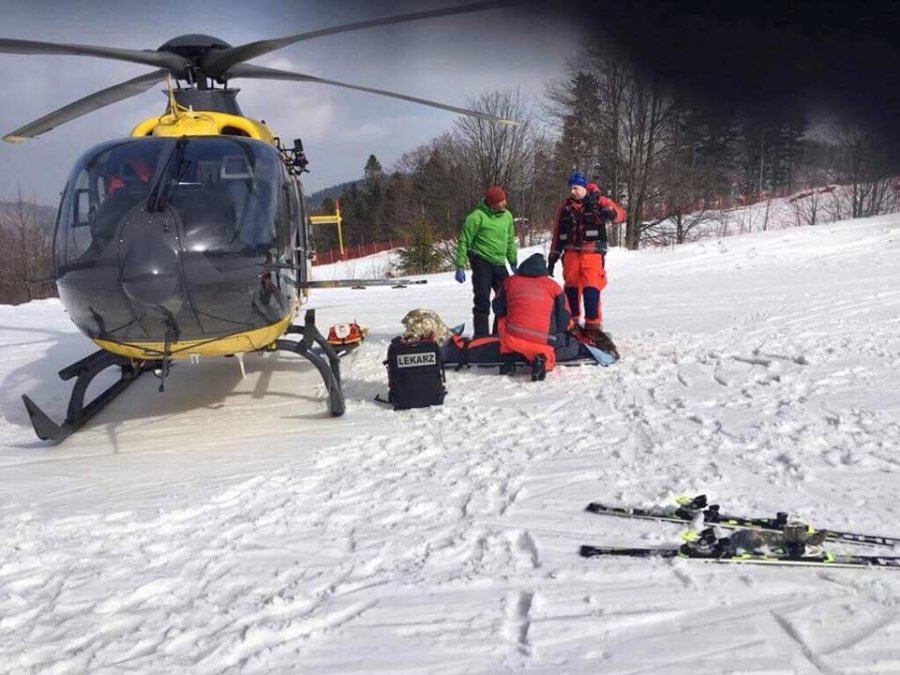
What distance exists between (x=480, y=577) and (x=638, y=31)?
133 inches

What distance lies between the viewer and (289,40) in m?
5.05

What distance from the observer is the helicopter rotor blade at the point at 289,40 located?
386 cm

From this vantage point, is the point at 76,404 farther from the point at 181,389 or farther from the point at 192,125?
the point at 192,125

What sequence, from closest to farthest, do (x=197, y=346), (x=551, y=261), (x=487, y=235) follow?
(x=197, y=346), (x=551, y=261), (x=487, y=235)

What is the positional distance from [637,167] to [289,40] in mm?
24097

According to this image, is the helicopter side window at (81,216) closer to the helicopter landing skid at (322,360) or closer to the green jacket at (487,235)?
the helicopter landing skid at (322,360)

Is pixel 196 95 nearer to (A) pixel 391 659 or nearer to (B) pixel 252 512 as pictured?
(B) pixel 252 512


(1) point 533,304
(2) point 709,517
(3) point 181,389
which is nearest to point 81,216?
(3) point 181,389

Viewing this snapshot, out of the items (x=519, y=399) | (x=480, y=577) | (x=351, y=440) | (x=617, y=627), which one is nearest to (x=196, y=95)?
(x=351, y=440)

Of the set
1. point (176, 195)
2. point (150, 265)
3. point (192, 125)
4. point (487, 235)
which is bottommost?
point (150, 265)

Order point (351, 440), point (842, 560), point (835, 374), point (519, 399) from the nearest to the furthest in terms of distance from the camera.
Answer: point (842, 560) → point (351, 440) → point (835, 374) → point (519, 399)

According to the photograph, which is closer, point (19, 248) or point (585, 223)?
point (585, 223)

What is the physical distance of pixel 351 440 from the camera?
4383 mm

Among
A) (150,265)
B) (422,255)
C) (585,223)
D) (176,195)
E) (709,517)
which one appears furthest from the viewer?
(422,255)
